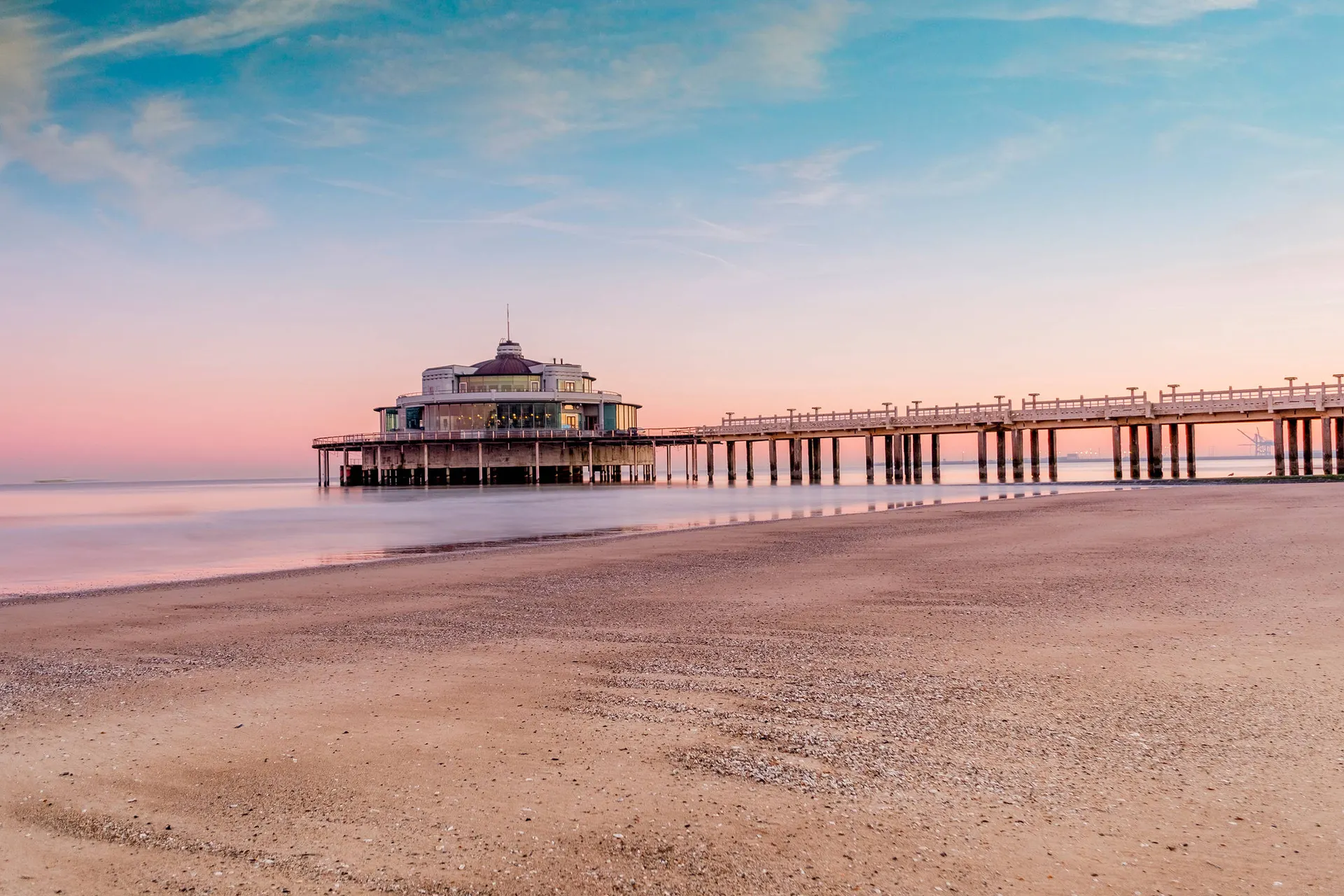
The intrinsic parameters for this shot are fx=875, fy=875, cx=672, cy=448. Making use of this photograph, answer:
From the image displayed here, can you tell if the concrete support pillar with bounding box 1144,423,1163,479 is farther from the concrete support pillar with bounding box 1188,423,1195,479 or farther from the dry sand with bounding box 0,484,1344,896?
the dry sand with bounding box 0,484,1344,896

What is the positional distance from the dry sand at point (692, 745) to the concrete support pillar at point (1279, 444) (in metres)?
42.7

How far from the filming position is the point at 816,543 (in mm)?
17609

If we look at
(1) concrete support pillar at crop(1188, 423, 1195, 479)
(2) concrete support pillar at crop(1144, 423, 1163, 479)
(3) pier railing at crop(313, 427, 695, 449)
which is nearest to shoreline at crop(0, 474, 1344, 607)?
(2) concrete support pillar at crop(1144, 423, 1163, 479)

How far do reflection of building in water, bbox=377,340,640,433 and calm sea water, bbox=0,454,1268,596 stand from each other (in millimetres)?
16825

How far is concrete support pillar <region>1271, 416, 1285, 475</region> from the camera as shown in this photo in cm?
4569

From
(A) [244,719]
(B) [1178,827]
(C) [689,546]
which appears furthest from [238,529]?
(B) [1178,827]

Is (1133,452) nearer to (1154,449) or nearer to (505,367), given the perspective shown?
(1154,449)

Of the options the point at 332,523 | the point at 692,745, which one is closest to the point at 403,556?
the point at 692,745

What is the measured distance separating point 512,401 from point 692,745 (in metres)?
72.9

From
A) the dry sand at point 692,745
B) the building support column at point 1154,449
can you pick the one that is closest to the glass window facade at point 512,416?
the building support column at point 1154,449

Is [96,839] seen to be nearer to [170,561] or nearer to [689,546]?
A: [689,546]

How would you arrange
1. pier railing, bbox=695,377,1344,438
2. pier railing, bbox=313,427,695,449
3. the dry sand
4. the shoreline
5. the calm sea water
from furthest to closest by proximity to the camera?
1. pier railing, bbox=313,427,695,449
2. pier railing, bbox=695,377,1344,438
3. the calm sea water
4. the shoreline
5. the dry sand

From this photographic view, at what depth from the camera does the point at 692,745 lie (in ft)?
15.8

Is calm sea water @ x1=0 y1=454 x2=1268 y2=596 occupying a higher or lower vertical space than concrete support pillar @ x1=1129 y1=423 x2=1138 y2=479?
lower
